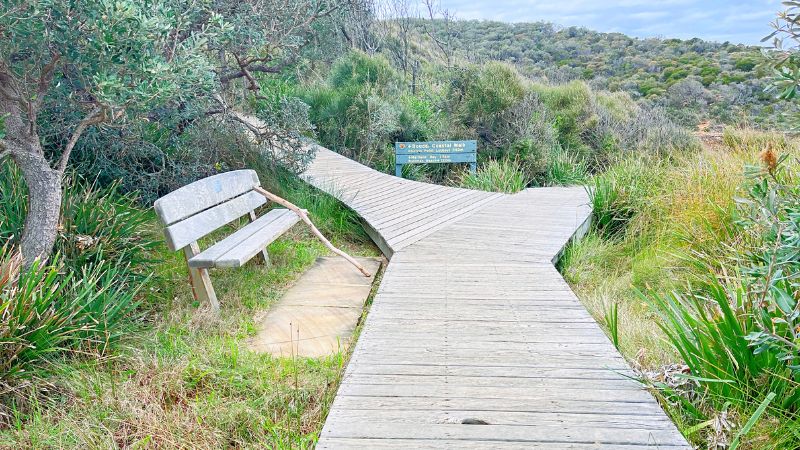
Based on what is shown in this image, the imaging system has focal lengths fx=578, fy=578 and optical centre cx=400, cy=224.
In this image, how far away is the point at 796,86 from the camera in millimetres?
2170

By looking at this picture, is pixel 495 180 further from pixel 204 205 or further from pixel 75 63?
pixel 75 63

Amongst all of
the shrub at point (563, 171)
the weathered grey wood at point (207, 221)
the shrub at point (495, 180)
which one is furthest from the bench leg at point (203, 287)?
the shrub at point (563, 171)

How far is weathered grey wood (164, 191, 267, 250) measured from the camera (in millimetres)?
3754

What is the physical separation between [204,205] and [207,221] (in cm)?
17

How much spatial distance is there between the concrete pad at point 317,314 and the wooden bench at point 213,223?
1.42ft

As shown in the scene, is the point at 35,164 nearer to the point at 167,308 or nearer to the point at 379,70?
the point at 167,308

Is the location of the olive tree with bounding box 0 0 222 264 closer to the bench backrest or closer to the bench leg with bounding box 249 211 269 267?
the bench backrest

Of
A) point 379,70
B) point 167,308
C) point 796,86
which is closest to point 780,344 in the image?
point 796,86

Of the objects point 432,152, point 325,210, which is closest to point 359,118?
point 432,152

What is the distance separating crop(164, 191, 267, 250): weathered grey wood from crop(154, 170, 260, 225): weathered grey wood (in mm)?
49

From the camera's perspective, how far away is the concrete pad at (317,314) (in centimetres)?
358

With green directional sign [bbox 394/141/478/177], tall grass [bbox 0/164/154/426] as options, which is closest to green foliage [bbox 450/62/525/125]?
green directional sign [bbox 394/141/478/177]

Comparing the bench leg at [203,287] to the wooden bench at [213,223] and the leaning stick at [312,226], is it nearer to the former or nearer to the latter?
the wooden bench at [213,223]

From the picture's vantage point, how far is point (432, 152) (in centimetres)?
Answer: 934
